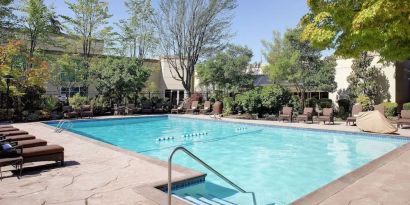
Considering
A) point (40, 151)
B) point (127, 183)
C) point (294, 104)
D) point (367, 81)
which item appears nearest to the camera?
point (127, 183)

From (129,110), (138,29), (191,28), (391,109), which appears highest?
(138,29)

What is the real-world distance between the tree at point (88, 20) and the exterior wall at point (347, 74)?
2016 centimetres

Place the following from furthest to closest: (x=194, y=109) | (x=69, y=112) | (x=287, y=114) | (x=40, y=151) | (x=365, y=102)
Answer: (x=194, y=109) → (x=365, y=102) → (x=69, y=112) → (x=287, y=114) → (x=40, y=151)

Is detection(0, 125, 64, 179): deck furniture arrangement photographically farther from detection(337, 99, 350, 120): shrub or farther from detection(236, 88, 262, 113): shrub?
detection(337, 99, 350, 120): shrub

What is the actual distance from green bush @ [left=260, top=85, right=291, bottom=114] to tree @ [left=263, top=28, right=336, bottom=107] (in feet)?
8.95

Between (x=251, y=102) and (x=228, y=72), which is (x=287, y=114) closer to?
(x=251, y=102)

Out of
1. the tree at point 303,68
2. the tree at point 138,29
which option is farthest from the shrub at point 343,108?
the tree at point 138,29

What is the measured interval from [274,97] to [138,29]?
16.9 meters

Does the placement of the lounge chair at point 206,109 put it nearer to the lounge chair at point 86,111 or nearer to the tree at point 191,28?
the tree at point 191,28

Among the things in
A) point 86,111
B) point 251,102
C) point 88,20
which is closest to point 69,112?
point 86,111

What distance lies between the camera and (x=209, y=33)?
97.1 feet

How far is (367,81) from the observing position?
21.8 meters

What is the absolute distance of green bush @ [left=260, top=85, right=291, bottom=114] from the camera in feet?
68.3

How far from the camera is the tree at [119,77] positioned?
23.7m
